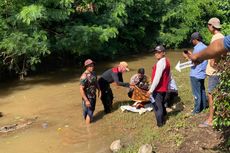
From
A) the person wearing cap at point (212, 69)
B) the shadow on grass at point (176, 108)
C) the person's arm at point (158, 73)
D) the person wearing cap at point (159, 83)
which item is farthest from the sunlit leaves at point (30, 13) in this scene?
the person wearing cap at point (212, 69)

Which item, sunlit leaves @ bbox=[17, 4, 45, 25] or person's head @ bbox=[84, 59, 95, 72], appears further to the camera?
sunlit leaves @ bbox=[17, 4, 45, 25]

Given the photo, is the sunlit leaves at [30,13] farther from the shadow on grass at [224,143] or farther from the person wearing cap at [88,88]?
the shadow on grass at [224,143]

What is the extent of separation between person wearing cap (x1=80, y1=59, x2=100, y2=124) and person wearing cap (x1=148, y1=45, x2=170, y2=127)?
6.95 feet

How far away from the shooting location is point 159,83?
29.4 feet

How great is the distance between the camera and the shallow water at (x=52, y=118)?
9625 mm

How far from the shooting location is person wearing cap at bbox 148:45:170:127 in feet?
29.1

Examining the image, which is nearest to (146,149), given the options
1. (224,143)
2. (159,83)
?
(224,143)

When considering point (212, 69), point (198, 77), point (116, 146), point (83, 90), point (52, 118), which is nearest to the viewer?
point (212, 69)

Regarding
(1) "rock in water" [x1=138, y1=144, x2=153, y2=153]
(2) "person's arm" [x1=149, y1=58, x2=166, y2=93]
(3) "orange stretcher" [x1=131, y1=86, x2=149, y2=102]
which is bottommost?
(1) "rock in water" [x1=138, y1=144, x2=153, y2=153]

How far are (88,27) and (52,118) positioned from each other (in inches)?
262

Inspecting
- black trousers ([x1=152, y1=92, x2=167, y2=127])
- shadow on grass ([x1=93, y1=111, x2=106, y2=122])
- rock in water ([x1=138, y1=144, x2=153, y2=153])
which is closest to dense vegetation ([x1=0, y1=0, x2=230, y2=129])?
black trousers ([x1=152, y1=92, x2=167, y2=127])

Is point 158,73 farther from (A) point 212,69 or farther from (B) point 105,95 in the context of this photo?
(B) point 105,95

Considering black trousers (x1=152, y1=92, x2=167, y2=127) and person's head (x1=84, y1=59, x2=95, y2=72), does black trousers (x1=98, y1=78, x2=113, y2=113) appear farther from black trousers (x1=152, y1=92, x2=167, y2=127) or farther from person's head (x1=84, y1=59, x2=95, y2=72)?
black trousers (x1=152, y1=92, x2=167, y2=127)

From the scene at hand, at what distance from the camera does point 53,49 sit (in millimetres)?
17703
